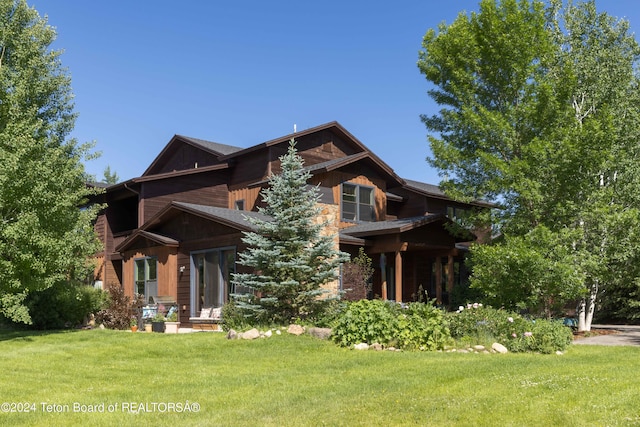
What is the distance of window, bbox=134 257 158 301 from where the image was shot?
23625 mm

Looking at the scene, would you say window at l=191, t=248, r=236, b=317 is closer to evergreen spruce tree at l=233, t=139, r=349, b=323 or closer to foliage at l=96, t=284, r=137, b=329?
foliage at l=96, t=284, r=137, b=329

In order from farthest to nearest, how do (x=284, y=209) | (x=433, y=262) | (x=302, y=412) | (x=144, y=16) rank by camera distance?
(x=433, y=262)
(x=144, y=16)
(x=284, y=209)
(x=302, y=412)

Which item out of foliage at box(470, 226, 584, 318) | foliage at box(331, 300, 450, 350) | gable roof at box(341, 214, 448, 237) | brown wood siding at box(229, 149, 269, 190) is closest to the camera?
foliage at box(331, 300, 450, 350)

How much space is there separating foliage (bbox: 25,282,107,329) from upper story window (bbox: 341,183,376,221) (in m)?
10.6

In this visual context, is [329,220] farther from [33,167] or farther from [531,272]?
[33,167]

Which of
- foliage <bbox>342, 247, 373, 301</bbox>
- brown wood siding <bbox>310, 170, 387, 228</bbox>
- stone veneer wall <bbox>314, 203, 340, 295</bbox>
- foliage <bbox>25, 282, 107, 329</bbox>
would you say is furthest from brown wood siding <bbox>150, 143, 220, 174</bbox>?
stone veneer wall <bbox>314, 203, 340, 295</bbox>

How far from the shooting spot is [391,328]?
13352 millimetres

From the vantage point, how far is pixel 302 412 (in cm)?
764

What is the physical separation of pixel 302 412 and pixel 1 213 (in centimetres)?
1333

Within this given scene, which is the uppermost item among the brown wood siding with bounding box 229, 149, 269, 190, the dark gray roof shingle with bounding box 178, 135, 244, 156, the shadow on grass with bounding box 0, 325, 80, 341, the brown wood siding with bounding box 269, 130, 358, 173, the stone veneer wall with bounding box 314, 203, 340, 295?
the dark gray roof shingle with bounding box 178, 135, 244, 156

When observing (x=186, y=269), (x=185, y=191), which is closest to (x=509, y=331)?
(x=186, y=269)

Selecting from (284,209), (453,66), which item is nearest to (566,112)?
(453,66)

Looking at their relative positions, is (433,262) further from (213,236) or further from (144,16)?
(144,16)

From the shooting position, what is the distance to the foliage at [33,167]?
16750 mm
